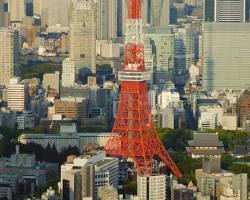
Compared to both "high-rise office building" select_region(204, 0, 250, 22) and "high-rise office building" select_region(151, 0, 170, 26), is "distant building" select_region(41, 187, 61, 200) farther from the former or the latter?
"high-rise office building" select_region(151, 0, 170, 26)

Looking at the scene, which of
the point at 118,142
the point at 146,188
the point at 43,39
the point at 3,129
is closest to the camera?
the point at 146,188

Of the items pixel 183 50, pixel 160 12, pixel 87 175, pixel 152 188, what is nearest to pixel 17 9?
pixel 160 12

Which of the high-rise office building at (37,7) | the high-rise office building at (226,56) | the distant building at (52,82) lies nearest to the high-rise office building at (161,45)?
the high-rise office building at (226,56)

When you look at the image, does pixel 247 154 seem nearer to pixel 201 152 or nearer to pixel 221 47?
pixel 201 152

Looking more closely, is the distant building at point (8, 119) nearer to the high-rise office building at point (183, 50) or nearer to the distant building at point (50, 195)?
the high-rise office building at point (183, 50)

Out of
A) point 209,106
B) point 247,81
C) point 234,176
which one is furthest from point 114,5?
point 234,176

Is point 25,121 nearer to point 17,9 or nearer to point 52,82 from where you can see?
point 52,82
